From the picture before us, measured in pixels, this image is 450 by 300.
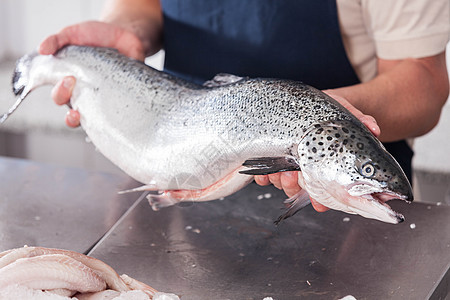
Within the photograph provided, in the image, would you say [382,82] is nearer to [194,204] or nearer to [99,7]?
[194,204]

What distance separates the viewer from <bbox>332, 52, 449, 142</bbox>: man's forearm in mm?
1213

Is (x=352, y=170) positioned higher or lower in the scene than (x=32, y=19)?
higher

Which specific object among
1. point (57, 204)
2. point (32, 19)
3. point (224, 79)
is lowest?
point (32, 19)

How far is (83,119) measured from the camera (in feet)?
4.10

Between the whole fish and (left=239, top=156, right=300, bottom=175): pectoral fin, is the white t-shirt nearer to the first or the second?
the whole fish

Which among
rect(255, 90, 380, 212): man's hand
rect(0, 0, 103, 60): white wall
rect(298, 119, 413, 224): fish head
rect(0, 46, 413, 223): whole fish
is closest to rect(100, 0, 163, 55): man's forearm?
rect(0, 46, 413, 223): whole fish

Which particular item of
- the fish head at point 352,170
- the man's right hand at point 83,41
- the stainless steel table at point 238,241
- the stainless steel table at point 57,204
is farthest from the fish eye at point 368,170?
the man's right hand at point 83,41

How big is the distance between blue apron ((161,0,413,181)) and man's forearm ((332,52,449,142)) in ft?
0.40

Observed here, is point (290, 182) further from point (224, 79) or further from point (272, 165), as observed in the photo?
point (224, 79)

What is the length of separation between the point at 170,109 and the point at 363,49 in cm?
53

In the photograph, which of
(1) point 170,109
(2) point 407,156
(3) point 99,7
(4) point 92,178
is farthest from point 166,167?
(3) point 99,7

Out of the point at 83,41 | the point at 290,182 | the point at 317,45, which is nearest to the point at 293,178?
the point at 290,182

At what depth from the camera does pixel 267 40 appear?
4.67 ft

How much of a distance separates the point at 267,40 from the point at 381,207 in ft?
2.24
